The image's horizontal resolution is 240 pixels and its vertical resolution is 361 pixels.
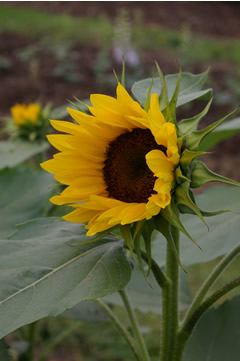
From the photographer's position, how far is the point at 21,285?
64 centimetres

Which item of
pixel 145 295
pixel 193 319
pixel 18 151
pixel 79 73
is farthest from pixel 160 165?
pixel 79 73

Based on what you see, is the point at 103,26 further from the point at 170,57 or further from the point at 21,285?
the point at 21,285

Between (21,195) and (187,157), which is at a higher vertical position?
(187,157)

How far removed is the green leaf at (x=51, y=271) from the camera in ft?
1.99

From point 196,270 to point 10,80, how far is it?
2983mm

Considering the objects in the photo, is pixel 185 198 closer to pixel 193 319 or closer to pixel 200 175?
pixel 200 175

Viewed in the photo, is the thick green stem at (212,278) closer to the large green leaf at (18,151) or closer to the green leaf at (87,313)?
the green leaf at (87,313)

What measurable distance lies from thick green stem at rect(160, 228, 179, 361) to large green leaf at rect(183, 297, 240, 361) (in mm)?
116

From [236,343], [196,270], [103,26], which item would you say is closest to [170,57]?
[103,26]

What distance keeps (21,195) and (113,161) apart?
1.00ft

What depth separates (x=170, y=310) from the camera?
74 cm

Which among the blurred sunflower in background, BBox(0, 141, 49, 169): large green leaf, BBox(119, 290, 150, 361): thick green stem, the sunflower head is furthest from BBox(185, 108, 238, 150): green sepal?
the blurred sunflower in background

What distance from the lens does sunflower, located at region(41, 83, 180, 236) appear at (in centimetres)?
61

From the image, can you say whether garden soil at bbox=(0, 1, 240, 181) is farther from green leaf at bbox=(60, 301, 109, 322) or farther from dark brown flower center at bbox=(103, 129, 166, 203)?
dark brown flower center at bbox=(103, 129, 166, 203)
